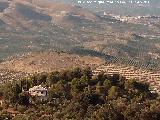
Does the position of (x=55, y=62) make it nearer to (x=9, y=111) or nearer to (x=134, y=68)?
(x=134, y=68)

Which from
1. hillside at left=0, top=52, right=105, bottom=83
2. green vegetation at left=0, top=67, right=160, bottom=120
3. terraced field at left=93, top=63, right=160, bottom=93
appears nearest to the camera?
green vegetation at left=0, top=67, right=160, bottom=120

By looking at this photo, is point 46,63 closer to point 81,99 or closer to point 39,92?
point 39,92

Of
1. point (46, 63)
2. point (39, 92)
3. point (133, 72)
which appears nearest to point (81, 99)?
point (39, 92)

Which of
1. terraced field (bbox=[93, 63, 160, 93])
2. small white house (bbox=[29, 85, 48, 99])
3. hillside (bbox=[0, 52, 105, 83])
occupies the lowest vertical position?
hillside (bbox=[0, 52, 105, 83])


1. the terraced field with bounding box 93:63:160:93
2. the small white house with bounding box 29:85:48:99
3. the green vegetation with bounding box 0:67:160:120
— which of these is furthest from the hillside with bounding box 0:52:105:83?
the small white house with bounding box 29:85:48:99

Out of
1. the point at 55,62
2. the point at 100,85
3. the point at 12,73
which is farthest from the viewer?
the point at 55,62

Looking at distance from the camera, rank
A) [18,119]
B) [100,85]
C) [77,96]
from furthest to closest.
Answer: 1. [100,85]
2. [77,96]
3. [18,119]

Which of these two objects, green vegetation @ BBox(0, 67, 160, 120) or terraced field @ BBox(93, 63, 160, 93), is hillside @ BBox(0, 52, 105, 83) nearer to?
terraced field @ BBox(93, 63, 160, 93)

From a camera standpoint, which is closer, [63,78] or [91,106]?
[91,106]

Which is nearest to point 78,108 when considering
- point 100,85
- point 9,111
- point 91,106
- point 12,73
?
point 91,106

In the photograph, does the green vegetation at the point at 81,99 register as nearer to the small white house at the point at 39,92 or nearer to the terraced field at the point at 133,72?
the small white house at the point at 39,92
